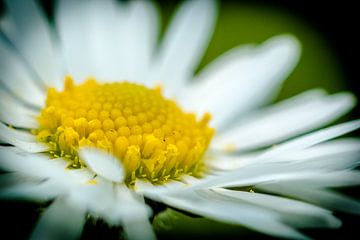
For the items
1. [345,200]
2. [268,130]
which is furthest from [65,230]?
[268,130]

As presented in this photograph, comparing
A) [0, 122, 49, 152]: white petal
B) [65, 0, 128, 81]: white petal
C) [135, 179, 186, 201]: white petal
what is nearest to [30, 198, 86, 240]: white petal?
[135, 179, 186, 201]: white petal

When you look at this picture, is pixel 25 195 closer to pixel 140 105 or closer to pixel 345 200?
pixel 140 105

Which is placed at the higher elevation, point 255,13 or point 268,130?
point 255,13

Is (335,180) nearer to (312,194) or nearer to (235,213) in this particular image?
(312,194)

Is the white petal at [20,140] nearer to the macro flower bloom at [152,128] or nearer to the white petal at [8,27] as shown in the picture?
the macro flower bloom at [152,128]

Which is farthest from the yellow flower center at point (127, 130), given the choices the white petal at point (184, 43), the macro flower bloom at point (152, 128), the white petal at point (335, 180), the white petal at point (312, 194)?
the white petal at point (184, 43)

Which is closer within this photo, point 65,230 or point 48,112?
point 65,230
